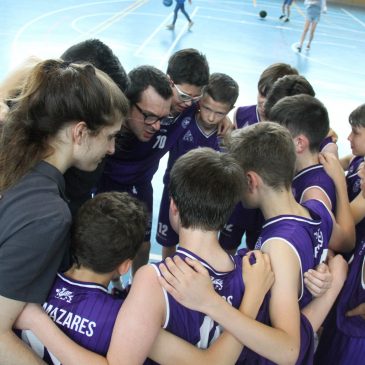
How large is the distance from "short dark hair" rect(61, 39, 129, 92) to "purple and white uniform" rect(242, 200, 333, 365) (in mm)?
1300

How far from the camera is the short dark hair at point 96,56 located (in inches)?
90.9

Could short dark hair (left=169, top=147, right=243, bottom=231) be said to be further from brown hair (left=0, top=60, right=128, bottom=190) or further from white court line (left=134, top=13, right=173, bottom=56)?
white court line (left=134, top=13, right=173, bottom=56)

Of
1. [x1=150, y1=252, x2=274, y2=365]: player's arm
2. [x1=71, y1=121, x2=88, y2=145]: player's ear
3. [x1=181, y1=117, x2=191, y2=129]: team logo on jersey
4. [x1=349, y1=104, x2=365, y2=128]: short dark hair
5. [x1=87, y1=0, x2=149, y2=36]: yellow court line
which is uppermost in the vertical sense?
[x1=71, y1=121, x2=88, y2=145]: player's ear

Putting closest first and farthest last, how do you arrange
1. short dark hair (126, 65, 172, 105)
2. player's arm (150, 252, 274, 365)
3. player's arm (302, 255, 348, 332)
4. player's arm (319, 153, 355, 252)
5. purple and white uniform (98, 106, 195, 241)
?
player's arm (150, 252, 274, 365)
player's arm (302, 255, 348, 332)
player's arm (319, 153, 355, 252)
short dark hair (126, 65, 172, 105)
purple and white uniform (98, 106, 195, 241)

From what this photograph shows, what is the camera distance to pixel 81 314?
59.3 inches

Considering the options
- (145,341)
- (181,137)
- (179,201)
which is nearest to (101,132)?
(179,201)

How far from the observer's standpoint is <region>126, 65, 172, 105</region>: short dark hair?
2465 millimetres

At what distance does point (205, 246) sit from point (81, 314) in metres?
0.54

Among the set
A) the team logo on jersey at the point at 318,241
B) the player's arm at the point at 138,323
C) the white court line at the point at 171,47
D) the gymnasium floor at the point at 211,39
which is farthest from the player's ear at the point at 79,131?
the white court line at the point at 171,47

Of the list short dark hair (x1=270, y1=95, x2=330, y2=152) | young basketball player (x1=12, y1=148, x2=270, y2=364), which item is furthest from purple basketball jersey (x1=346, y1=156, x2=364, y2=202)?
young basketball player (x1=12, y1=148, x2=270, y2=364)

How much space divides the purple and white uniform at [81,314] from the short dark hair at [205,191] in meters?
0.45

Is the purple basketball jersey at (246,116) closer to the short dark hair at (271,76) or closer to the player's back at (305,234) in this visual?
the short dark hair at (271,76)

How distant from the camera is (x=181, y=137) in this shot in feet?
11.1

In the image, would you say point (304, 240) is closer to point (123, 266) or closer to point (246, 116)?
point (123, 266)
